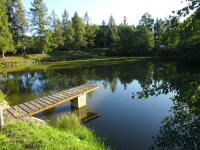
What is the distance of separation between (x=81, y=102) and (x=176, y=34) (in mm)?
13005

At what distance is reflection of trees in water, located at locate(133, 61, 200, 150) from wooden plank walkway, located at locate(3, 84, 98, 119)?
326 inches

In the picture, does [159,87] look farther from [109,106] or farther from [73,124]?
[109,106]

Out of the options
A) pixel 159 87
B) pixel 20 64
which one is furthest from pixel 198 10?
pixel 20 64

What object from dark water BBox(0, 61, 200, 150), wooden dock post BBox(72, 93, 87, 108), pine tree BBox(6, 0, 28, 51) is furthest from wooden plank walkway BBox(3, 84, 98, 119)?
pine tree BBox(6, 0, 28, 51)

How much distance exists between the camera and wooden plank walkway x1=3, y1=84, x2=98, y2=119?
13117 mm

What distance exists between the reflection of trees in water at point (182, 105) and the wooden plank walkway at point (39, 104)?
8.29 metres

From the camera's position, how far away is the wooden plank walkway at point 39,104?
13117mm

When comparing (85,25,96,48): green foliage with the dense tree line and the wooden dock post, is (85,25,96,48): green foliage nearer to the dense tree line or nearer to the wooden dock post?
the dense tree line

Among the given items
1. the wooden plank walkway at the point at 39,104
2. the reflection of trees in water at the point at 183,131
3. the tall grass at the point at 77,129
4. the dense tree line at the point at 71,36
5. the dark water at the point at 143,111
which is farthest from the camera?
the dense tree line at the point at 71,36

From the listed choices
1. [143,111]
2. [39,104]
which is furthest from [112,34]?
[39,104]

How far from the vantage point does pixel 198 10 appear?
435 centimetres

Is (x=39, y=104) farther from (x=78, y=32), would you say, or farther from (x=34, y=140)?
(x=78, y=32)

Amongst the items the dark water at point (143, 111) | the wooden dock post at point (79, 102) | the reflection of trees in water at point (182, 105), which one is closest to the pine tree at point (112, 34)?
the dark water at point (143, 111)

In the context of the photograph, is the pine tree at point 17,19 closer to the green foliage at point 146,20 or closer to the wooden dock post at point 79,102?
the green foliage at point 146,20
